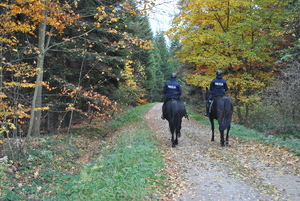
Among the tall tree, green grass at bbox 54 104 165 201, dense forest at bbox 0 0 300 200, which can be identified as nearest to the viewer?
green grass at bbox 54 104 165 201

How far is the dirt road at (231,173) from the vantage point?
5496mm

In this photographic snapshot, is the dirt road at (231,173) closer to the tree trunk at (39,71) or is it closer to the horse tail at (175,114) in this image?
the horse tail at (175,114)

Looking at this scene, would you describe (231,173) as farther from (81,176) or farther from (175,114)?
(81,176)

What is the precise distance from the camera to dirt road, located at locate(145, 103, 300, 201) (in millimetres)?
5496

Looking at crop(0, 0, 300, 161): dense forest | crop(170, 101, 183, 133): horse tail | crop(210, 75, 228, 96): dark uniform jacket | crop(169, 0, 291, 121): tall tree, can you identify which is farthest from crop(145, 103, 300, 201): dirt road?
crop(169, 0, 291, 121): tall tree

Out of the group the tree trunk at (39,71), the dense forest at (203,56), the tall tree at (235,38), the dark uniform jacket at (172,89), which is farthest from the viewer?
the tall tree at (235,38)

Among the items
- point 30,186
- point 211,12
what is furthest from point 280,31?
point 30,186

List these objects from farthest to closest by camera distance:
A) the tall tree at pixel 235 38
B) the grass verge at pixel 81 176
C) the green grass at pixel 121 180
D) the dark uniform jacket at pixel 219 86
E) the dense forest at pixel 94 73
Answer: the tall tree at pixel 235 38
the dark uniform jacket at pixel 219 86
the dense forest at pixel 94 73
the grass verge at pixel 81 176
the green grass at pixel 121 180

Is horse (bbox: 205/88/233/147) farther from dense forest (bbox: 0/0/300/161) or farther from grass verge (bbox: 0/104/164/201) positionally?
dense forest (bbox: 0/0/300/161)

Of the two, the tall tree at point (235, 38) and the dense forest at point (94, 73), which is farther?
the tall tree at point (235, 38)

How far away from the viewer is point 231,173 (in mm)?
6828

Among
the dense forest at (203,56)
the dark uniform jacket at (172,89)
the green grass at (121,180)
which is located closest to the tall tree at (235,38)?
the dense forest at (203,56)

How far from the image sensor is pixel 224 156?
856cm

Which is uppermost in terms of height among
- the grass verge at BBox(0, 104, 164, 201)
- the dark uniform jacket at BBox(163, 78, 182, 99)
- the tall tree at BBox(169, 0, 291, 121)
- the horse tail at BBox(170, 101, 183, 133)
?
the tall tree at BBox(169, 0, 291, 121)
